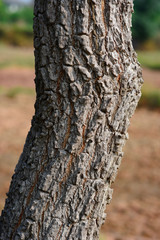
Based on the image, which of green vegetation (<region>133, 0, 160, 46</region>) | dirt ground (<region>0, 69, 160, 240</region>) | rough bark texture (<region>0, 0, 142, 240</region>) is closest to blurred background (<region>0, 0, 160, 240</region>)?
dirt ground (<region>0, 69, 160, 240</region>)

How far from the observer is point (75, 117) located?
1923mm

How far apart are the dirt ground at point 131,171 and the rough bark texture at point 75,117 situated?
1973 millimetres

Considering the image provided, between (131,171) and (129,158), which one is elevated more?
(129,158)

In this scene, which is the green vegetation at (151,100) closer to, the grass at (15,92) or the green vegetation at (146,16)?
the grass at (15,92)

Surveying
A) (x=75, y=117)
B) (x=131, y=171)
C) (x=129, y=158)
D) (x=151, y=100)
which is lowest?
(x=75, y=117)

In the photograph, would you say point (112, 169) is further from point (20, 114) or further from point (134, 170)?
point (20, 114)

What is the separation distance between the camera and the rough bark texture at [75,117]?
1855 millimetres

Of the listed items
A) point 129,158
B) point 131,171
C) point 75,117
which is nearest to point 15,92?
point 129,158

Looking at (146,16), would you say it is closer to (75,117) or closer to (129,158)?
(129,158)

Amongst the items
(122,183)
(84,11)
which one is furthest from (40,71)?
(122,183)

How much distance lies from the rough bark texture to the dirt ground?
197 cm

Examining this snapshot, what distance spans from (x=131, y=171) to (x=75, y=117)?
4.50 m

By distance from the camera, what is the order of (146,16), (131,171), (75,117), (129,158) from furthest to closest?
(146,16) → (129,158) → (131,171) → (75,117)

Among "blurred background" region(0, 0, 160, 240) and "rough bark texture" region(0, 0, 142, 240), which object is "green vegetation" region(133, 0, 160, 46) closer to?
"blurred background" region(0, 0, 160, 240)
